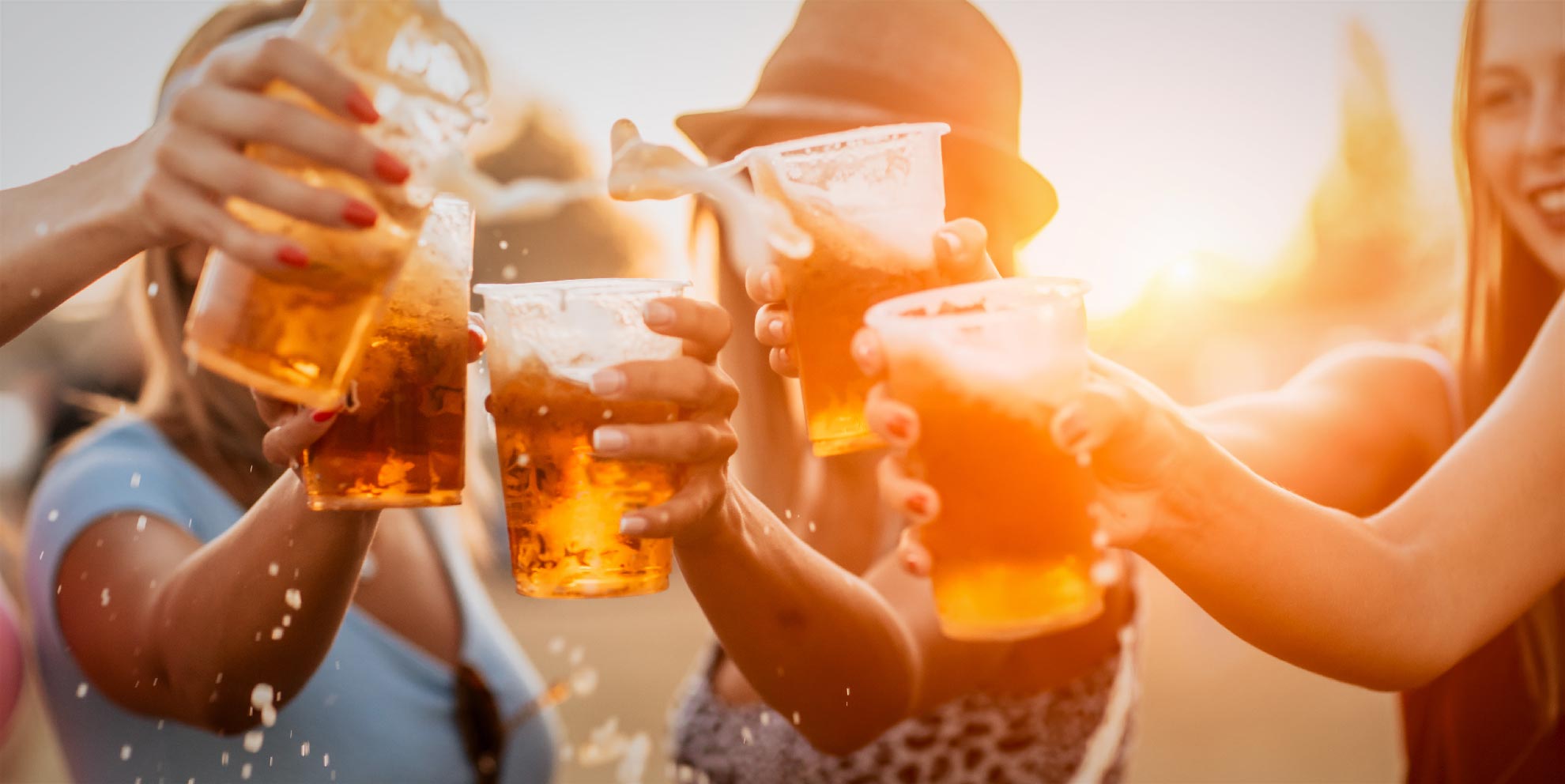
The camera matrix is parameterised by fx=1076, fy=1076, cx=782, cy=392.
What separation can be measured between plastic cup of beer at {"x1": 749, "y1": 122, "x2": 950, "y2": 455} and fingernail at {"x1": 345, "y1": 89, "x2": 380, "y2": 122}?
1.33ft

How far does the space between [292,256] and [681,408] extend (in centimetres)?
40

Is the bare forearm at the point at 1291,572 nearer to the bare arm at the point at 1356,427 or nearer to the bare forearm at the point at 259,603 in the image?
the bare arm at the point at 1356,427

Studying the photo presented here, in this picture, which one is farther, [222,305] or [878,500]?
[878,500]

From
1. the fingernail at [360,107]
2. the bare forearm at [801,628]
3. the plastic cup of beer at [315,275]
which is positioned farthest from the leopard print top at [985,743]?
the fingernail at [360,107]

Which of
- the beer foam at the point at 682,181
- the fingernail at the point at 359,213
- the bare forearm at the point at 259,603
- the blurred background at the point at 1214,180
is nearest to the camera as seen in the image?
the fingernail at the point at 359,213

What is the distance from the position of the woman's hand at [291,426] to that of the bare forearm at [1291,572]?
746 millimetres

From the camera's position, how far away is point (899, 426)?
0.95 m

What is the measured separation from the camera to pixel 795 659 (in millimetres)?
1529

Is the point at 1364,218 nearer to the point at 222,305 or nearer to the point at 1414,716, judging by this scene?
the point at 1414,716

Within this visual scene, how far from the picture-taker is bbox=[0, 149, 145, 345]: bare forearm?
1127 mm

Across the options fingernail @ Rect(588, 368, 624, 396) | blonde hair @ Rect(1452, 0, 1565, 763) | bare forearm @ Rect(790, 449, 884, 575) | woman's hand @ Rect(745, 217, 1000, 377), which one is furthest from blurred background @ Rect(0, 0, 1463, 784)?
fingernail @ Rect(588, 368, 624, 396)

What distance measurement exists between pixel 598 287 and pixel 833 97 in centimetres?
73

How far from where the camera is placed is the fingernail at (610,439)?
3.40 feet

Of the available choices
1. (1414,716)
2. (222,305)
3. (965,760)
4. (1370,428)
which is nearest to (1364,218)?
(1370,428)
